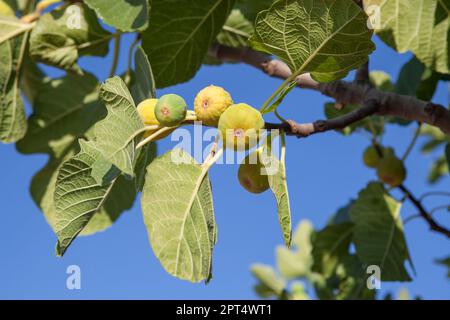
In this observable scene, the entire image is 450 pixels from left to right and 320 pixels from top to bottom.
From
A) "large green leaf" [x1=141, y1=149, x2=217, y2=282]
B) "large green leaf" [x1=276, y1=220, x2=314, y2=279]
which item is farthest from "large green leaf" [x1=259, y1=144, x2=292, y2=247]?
"large green leaf" [x1=276, y1=220, x2=314, y2=279]

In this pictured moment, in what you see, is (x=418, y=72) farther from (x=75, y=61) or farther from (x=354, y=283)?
(x=75, y=61)

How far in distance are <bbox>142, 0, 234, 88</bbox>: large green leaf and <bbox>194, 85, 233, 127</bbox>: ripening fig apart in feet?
1.92

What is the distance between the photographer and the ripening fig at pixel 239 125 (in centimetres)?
94

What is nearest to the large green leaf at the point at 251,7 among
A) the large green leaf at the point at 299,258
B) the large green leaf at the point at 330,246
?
the large green leaf at the point at 330,246

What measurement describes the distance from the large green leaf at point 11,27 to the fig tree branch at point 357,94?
0.57 meters

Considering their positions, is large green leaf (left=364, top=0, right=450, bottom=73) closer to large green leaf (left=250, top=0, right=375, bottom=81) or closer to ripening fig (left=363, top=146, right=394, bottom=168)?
large green leaf (left=250, top=0, right=375, bottom=81)

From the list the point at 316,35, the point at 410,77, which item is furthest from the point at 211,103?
the point at 410,77

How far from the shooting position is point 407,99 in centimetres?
147

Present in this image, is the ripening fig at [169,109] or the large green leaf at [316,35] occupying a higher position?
the large green leaf at [316,35]

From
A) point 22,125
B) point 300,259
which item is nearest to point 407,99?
point 22,125

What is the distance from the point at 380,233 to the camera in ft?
6.54

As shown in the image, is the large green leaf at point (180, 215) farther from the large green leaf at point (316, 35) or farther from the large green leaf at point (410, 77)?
the large green leaf at point (410, 77)

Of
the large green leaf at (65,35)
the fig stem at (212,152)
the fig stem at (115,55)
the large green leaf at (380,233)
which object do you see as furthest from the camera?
the large green leaf at (380,233)

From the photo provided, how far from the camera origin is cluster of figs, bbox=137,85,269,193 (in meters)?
0.94
